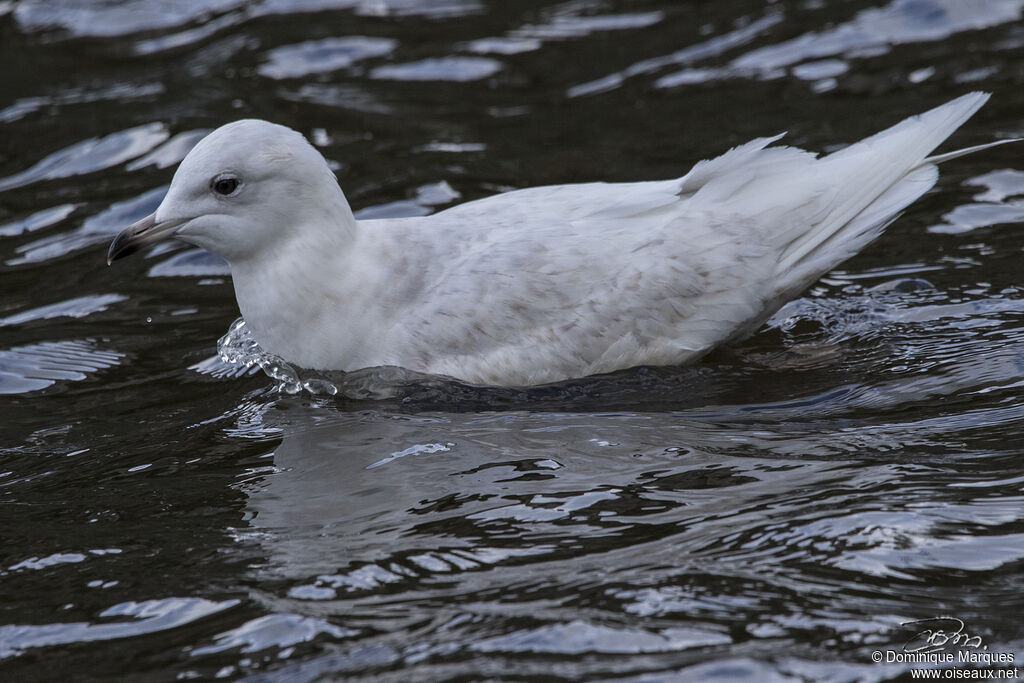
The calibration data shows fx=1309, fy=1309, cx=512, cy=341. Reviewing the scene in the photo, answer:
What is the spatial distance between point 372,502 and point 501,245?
55.3 inches

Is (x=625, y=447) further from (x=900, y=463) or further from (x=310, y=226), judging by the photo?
(x=310, y=226)

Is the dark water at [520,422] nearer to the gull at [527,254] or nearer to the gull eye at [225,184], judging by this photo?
the gull at [527,254]

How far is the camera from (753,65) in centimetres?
898

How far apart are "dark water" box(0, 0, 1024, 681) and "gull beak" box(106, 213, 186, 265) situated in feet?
2.53

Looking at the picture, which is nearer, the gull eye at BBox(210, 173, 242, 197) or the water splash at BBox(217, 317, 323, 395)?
the gull eye at BBox(210, 173, 242, 197)

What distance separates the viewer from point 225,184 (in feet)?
18.1

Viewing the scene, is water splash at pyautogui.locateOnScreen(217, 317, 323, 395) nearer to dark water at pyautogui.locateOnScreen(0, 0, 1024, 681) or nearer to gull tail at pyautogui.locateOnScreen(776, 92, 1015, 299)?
dark water at pyautogui.locateOnScreen(0, 0, 1024, 681)

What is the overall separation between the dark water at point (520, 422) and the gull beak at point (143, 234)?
77 centimetres
